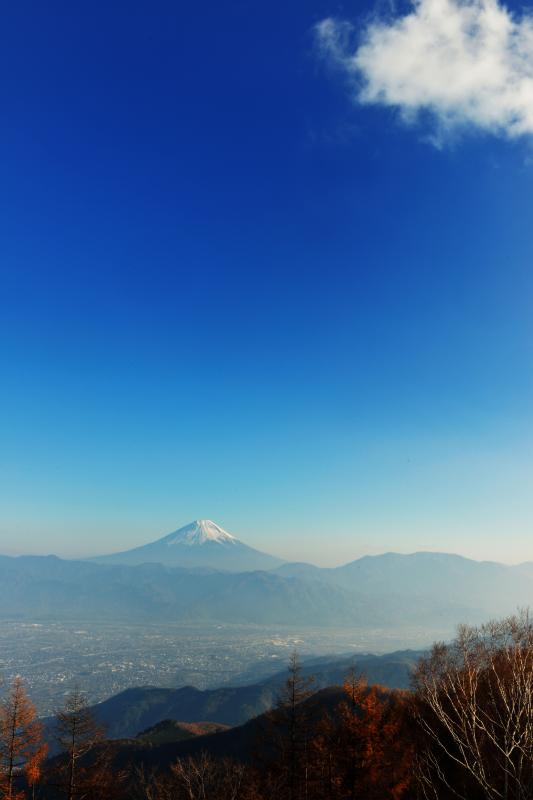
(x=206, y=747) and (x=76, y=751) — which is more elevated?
(x=76, y=751)

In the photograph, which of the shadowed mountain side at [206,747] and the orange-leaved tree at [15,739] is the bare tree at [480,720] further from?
the shadowed mountain side at [206,747]

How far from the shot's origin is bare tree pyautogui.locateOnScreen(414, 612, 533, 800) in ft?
31.9

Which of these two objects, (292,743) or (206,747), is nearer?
(292,743)

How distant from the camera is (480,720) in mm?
8891

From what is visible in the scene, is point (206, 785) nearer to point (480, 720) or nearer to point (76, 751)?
point (76, 751)

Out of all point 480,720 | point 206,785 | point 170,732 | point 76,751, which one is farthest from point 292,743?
point 170,732

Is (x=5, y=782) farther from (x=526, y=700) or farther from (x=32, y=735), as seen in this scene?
(x=526, y=700)

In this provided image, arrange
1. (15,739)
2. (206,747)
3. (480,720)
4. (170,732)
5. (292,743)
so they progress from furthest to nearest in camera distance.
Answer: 1. (170,732)
2. (206,747)
3. (292,743)
4. (15,739)
5. (480,720)

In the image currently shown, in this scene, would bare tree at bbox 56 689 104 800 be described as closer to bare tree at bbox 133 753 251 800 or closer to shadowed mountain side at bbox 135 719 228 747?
A: bare tree at bbox 133 753 251 800

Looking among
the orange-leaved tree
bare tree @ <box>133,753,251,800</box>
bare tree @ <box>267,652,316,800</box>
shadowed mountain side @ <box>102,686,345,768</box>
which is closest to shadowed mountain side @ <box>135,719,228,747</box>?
shadowed mountain side @ <box>102,686,345,768</box>

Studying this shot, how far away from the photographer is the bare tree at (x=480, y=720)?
9711 mm

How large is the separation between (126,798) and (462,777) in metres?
44.1

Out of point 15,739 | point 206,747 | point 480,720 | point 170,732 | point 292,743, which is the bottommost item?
point 170,732

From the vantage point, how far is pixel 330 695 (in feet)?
292
